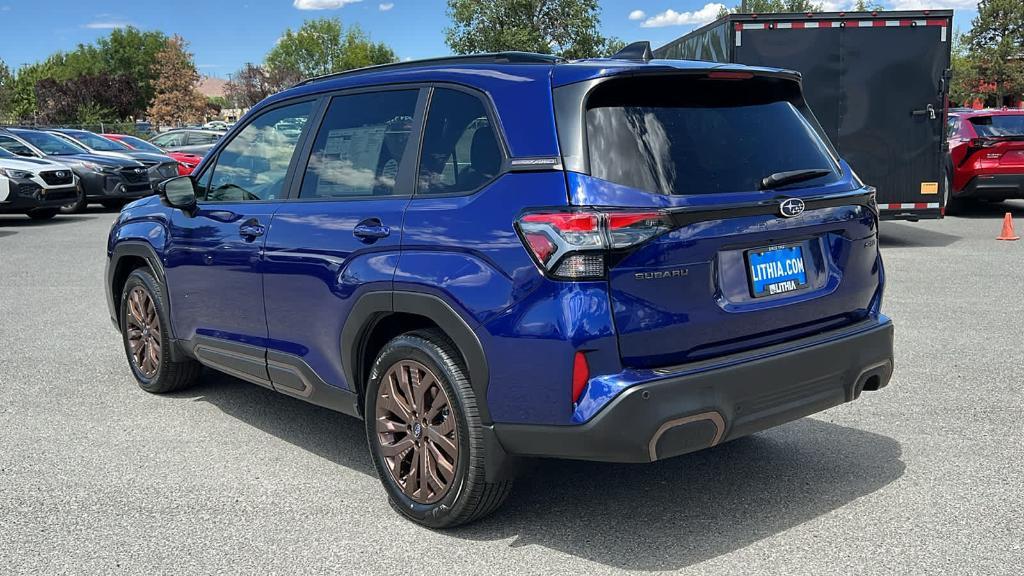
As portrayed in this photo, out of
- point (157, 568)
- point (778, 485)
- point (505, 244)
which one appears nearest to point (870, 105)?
point (778, 485)

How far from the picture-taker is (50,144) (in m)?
20.2

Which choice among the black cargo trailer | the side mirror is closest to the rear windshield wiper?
the side mirror

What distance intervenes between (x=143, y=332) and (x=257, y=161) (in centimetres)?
172

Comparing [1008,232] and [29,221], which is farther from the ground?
[29,221]

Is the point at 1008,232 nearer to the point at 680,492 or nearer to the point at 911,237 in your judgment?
the point at 911,237

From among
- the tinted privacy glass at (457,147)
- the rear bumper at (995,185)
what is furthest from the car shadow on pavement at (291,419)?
the rear bumper at (995,185)

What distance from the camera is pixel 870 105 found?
12.8 meters

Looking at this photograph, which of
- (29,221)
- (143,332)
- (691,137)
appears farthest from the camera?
(29,221)

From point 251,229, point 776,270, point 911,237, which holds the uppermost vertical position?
point 251,229

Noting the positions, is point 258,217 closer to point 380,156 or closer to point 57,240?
point 380,156

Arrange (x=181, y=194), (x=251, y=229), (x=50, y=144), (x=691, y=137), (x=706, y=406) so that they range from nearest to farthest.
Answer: (x=706, y=406) < (x=691, y=137) < (x=251, y=229) < (x=181, y=194) < (x=50, y=144)

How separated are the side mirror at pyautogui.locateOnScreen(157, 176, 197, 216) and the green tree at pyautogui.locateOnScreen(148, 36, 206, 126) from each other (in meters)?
79.9

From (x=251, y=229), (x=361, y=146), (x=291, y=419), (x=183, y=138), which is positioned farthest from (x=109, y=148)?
(x=361, y=146)

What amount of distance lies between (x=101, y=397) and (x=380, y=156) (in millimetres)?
2936
